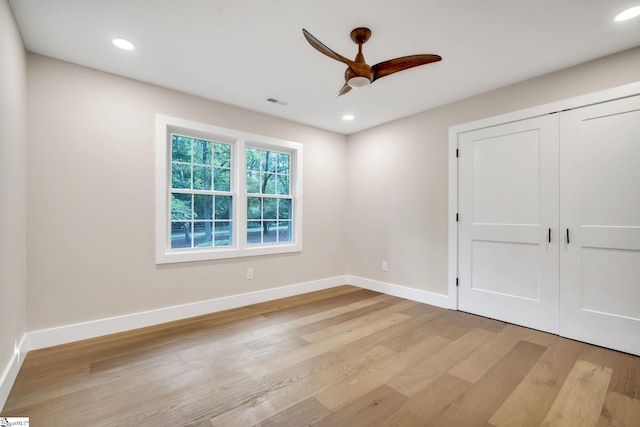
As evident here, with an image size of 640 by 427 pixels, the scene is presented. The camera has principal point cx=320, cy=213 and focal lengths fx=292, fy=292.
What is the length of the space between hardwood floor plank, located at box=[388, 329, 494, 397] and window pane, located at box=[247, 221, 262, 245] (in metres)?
2.51

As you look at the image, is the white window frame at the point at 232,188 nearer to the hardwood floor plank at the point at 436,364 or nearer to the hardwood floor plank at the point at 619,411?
the hardwood floor plank at the point at 436,364

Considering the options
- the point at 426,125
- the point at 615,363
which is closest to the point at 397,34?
the point at 426,125

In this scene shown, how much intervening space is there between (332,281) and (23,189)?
3726 mm

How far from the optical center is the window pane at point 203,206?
11.4 ft

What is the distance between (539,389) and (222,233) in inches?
131

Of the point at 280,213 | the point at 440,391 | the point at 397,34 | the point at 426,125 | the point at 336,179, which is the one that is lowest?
the point at 440,391

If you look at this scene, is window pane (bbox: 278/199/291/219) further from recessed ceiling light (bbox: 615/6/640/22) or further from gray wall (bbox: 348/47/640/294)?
recessed ceiling light (bbox: 615/6/640/22)

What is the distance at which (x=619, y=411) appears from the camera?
1.73 meters

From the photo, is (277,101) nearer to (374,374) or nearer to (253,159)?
(253,159)

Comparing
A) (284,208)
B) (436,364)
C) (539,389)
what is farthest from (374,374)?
(284,208)

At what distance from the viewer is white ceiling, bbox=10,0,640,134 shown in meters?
1.96

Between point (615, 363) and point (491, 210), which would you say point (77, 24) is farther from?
point (615, 363)

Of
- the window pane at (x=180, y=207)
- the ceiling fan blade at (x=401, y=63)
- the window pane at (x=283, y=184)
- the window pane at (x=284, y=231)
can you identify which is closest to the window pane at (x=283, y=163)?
the window pane at (x=283, y=184)

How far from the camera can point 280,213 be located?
4281 mm
